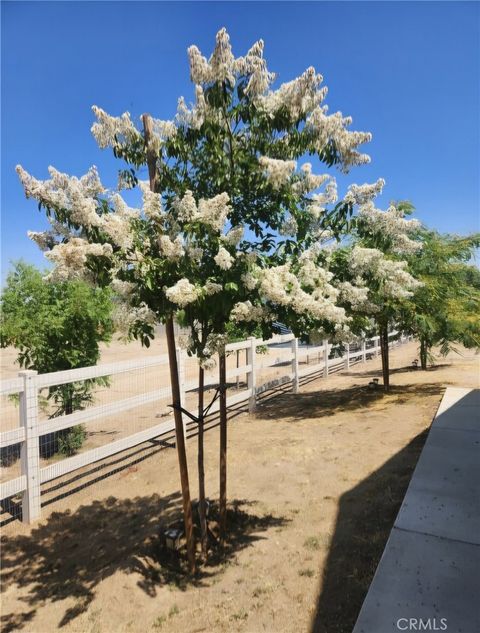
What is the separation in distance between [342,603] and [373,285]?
2647 millimetres

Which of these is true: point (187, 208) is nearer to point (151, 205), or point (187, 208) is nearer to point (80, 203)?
point (151, 205)

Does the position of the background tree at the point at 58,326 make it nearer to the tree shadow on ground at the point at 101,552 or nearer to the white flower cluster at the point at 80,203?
the tree shadow on ground at the point at 101,552

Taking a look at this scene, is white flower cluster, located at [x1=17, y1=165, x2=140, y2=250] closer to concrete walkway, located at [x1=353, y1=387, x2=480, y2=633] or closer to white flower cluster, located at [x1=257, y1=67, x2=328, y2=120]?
white flower cluster, located at [x1=257, y1=67, x2=328, y2=120]

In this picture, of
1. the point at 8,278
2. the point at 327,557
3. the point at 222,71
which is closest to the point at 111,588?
the point at 327,557

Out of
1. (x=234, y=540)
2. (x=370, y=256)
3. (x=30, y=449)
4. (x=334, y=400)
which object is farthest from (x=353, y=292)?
(x=334, y=400)

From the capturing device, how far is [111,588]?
3.49 m

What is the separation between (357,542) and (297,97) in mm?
4020

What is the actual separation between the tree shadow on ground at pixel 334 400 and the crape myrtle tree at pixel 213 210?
238 inches

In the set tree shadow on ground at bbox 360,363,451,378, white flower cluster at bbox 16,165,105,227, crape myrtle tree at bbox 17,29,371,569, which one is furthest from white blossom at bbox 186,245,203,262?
tree shadow on ground at bbox 360,363,451,378

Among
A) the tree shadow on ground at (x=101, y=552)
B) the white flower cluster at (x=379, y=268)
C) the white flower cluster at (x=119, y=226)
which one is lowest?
the tree shadow on ground at (x=101, y=552)

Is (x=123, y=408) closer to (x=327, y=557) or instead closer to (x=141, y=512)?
(x=141, y=512)

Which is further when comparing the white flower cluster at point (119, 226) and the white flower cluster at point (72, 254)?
the white flower cluster at point (119, 226)

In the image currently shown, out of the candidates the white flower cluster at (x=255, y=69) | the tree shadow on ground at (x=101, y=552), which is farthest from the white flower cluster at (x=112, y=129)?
the tree shadow on ground at (x=101, y=552)

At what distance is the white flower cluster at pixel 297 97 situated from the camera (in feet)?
10.7
